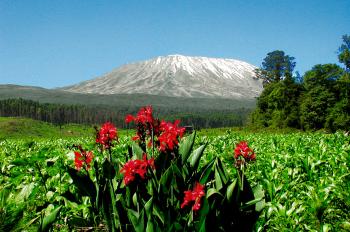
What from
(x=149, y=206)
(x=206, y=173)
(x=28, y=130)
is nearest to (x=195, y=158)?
(x=206, y=173)

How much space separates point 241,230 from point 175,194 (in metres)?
0.74

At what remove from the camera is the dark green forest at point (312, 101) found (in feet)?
208

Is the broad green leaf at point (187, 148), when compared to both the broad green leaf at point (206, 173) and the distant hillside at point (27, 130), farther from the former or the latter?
the distant hillside at point (27, 130)

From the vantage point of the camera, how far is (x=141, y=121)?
4285 mm

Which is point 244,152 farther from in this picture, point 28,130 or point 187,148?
point 28,130

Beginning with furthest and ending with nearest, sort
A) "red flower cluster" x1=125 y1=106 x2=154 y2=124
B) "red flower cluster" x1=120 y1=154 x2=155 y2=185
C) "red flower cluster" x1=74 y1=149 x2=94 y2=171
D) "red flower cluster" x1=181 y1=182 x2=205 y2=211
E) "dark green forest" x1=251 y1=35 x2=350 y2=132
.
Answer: "dark green forest" x1=251 y1=35 x2=350 y2=132
"red flower cluster" x1=74 y1=149 x2=94 y2=171
"red flower cluster" x1=125 y1=106 x2=154 y2=124
"red flower cluster" x1=120 y1=154 x2=155 y2=185
"red flower cluster" x1=181 y1=182 x2=205 y2=211

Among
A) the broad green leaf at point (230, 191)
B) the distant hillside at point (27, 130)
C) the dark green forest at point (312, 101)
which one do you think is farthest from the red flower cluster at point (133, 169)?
the distant hillside at point (27, 130)

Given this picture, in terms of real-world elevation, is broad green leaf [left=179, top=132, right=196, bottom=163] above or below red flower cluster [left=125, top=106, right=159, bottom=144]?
below

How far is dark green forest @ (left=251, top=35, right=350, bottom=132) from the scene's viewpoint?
2496 inches

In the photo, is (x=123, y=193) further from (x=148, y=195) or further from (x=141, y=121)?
(x=141, y=121)

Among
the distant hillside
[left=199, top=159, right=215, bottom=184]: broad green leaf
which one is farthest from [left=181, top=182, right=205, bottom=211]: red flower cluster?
the distant hillside

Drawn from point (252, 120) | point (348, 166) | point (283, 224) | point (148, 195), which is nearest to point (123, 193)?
point (148, 195)

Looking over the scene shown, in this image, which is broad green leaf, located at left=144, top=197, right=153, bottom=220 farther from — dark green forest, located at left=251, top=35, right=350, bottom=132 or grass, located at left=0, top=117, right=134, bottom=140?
grass, located at left=0, top=117, right=134, bottom=140

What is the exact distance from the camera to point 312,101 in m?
66.4
